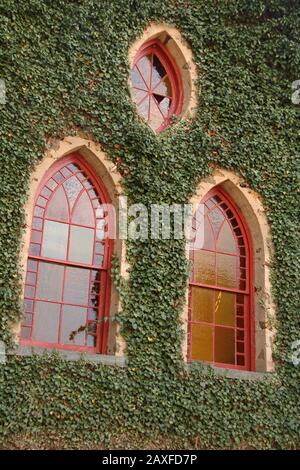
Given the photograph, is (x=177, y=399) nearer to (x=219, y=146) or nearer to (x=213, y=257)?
(x=213, y=257)

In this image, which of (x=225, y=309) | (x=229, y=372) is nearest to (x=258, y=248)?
(x=225, y=309)

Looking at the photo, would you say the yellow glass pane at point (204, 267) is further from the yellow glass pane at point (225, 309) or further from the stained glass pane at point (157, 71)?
the stained glass pane at point (157, 71)

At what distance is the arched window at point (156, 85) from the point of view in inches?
406

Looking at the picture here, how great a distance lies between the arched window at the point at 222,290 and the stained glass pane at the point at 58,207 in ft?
6.72

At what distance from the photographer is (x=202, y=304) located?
9750 millimetres

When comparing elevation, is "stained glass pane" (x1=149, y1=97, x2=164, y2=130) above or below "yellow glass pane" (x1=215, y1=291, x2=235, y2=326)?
above

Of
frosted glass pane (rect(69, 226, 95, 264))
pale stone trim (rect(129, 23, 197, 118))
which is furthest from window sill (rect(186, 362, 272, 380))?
pale stone trim (rect(129, 23, 197, 118))

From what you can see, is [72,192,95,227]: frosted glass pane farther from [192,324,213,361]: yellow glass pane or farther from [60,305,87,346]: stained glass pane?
[192,324,213,361]: yellow glass pane

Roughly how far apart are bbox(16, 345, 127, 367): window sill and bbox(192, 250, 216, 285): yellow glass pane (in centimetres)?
190

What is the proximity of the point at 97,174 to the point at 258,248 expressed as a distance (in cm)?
285

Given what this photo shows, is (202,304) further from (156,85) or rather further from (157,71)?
(157,71)

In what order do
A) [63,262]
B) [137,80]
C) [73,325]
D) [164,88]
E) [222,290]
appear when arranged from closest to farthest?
1. [73,325]
2. [63,262]
3. [222,290]
4. [137,80]
5. [164,88]

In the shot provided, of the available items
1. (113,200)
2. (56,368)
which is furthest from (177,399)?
(113,200)

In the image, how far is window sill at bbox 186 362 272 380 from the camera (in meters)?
9.13
